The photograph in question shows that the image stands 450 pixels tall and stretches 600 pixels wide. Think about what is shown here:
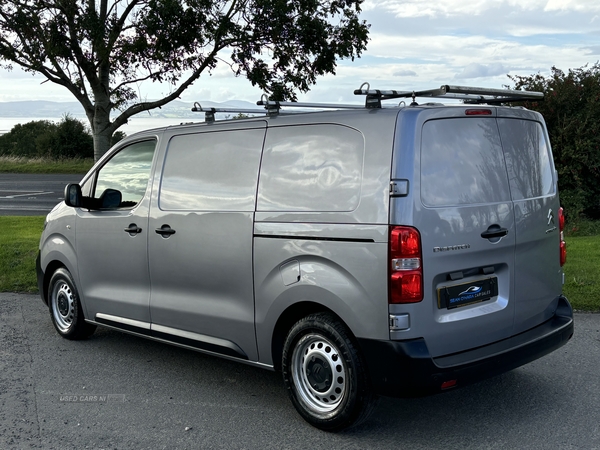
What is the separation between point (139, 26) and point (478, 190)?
9.25m

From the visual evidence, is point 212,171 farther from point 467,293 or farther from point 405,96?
point 467,293

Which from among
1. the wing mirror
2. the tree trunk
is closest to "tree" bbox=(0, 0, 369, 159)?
the tree trunk

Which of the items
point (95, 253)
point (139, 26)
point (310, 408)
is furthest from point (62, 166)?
point (310, 408)

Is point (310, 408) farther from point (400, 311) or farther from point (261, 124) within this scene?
point (261, 124)

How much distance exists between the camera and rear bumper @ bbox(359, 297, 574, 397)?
13.2 feet

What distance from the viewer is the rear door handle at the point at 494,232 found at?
171 inches

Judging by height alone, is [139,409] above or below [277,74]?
below

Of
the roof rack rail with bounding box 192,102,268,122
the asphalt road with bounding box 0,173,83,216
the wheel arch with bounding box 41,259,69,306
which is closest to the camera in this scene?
the roof rack rail with bounding box 192,102,268,122

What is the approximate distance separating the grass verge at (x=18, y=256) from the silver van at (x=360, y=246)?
4105mm

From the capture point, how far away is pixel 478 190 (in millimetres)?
4375

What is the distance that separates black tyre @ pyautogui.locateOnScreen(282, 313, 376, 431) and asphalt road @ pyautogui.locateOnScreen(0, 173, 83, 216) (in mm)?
12798

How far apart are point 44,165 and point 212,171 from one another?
36.3m

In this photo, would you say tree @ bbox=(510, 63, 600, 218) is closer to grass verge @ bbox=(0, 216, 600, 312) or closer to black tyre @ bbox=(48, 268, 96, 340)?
grass verge @ bbox=(0, 216, 600, 312)

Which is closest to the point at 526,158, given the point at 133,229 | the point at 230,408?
the point at 230,408
